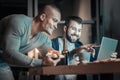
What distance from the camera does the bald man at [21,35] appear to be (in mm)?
2163

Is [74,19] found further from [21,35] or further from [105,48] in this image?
[105,48]

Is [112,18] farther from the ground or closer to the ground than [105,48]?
farther from the ground

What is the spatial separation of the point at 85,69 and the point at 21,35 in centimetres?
96

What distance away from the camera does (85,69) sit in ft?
4.89

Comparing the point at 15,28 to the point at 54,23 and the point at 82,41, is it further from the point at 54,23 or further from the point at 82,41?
the point at 82,41

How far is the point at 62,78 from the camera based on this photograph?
9.65ft

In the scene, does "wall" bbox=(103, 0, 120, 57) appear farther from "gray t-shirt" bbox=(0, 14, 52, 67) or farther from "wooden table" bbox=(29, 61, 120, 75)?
"wooden table" bbox=(29, 61, 120, 75)

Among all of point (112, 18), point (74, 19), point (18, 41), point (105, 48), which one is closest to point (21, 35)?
point (18, 41)

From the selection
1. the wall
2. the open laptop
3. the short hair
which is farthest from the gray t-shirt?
the wall

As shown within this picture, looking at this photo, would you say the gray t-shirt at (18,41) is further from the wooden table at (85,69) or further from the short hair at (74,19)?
the short hair at (74,19)

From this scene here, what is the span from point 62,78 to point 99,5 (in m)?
1.05

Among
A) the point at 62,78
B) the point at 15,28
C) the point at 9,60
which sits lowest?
the point at 62,78

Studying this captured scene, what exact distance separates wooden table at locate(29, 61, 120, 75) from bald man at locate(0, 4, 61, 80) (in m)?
0.26

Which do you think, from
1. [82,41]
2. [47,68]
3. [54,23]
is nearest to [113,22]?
[82,41]
